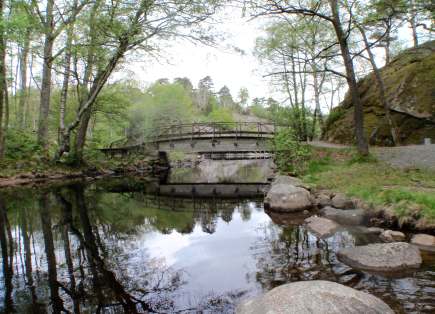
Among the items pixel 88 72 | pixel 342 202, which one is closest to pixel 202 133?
pixel 88 72

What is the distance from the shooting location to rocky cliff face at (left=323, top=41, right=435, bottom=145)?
718 inches

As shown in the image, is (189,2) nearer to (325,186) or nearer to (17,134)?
(325,186)

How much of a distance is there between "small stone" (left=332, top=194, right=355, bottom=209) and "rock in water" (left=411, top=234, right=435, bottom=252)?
9.53ft

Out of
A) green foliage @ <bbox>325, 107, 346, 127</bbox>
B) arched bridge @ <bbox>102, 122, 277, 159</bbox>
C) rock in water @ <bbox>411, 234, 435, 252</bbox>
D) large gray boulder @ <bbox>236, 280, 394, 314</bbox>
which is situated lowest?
rock in water @ <bbox>411, 234, 435, 252</bbox>

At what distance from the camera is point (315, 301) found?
3.34m

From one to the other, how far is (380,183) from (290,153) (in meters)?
6.22

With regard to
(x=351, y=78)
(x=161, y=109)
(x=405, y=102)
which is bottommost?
(x=405, y=102)

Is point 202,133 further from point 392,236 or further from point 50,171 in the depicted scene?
point 392,236

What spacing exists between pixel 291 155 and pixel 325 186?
428 centimetres

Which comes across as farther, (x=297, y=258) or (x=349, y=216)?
(x=349, y=216)

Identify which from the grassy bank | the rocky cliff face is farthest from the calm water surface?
the rocky cliff face

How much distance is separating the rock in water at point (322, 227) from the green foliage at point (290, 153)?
6862 millimetres

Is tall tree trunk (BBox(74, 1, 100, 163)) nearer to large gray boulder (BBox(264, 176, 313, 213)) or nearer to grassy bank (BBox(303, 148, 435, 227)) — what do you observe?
large gray boulder (BBox(264, 176, 313, 213))

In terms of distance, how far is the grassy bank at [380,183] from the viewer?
24.5ft
